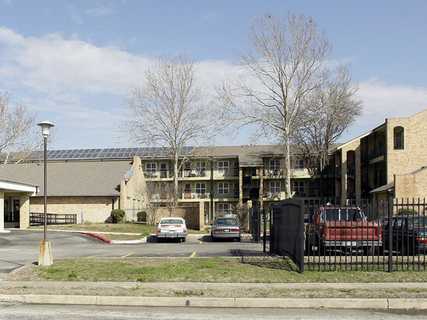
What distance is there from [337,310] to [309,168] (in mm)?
60217

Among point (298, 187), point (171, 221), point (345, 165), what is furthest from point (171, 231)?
point (298, 187)

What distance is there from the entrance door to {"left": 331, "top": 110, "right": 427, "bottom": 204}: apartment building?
84.3ft

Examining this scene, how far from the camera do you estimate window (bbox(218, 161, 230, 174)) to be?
250 ft

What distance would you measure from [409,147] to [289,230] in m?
35.5

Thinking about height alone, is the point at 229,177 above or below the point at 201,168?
below

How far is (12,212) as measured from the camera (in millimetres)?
47812

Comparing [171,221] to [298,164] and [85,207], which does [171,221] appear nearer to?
[85,207]

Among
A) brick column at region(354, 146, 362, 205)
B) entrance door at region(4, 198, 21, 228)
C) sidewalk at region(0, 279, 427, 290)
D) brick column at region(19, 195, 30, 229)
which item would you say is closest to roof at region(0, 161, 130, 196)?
entrance door at region(4, 198, 21, 228)

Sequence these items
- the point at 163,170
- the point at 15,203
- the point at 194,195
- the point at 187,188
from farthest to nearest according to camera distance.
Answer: the point at 163,170, the point at 187,188, the point at 194,195, the point at 15,203

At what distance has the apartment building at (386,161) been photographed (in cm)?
4306

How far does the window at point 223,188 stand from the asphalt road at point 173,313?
64915mm

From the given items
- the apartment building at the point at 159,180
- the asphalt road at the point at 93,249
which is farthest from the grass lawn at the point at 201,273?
the apartment building at the point at 159,180

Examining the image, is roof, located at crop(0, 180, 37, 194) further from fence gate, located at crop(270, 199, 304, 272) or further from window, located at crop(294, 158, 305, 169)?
window, located at crop(294, 158, 305, 169)

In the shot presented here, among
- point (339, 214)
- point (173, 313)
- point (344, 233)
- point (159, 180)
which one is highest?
point (159, 180)
